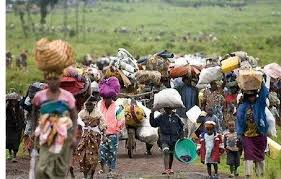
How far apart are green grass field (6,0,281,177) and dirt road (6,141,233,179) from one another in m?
31.5

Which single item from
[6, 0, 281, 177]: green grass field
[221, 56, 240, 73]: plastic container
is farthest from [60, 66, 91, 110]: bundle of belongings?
[6, 0, 281, 177]: green grass field

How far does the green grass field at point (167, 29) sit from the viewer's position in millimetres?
66812

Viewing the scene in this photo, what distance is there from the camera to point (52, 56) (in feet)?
31.0

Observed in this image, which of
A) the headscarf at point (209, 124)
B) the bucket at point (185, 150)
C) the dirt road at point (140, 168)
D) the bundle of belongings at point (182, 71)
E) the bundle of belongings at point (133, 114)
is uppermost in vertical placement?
the bundle of belongings at point (182, 71)

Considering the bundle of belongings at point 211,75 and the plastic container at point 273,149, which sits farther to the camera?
the bundle of belongings at point 211,75

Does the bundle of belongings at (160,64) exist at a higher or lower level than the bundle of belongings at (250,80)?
lower

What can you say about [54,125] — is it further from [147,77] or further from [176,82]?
[176,82]

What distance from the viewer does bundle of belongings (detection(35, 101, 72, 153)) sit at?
372 inches

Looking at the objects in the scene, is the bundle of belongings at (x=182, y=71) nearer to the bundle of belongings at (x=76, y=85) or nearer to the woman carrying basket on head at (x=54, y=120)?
the bundle of belongings at (x=76, y=85)

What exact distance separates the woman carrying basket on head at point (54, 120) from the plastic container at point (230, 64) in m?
8.13

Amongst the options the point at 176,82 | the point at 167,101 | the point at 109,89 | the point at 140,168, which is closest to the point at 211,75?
the point at 176,82

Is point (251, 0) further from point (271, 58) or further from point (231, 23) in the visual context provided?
point (271, 58)

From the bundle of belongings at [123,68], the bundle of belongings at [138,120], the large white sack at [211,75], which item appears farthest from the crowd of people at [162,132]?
the bundle of belongings at [123,68]

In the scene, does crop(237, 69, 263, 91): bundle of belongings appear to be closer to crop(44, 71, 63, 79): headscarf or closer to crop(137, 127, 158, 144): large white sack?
crop(44, 71, 63, 79): headscarf
